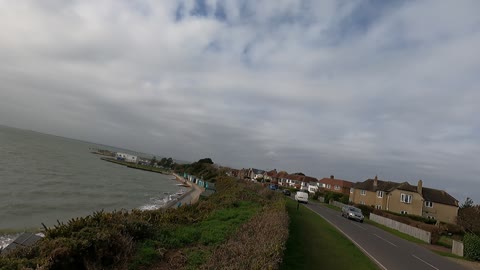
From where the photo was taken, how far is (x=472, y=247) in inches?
981

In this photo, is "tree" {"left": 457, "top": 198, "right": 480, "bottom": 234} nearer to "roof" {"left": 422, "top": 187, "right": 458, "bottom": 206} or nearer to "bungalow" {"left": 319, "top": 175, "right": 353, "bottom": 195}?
"roof" {"left": 422, "top": 187, "right": 458, "bottom": 206}

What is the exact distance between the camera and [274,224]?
13.0m

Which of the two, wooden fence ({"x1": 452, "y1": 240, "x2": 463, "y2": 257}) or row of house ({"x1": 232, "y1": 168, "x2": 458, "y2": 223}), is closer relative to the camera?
wooden fence ({"x1": 452, "y1": 240, "x2": 463, "y2": 257})

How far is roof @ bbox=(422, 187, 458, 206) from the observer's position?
57500mm

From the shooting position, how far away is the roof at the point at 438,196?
189ft

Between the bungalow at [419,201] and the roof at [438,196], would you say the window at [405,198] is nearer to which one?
the bungalow at [419,201]

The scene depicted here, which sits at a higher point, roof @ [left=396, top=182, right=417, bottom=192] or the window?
roof @ [left=396, top=182, right=417, bottom=192]

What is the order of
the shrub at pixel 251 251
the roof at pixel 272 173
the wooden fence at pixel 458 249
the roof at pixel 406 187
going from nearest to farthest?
1. the shrub at pixel 251 251
2. the wooden fence at pixel 458 249
3. the roof at pixel 406 187
4. the roof at pixel 272 173

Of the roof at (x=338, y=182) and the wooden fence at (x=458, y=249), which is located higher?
the roof at (x=338, y=182)

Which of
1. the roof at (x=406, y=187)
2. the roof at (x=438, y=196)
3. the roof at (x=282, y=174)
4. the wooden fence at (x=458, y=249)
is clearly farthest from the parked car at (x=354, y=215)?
the roof at (x=282, y=174)

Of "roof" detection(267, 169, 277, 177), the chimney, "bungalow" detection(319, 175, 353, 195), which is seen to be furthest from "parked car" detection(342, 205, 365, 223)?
"roof" detection(267, 169, 277, 177)

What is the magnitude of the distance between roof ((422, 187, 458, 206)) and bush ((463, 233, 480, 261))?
34841 millimetres

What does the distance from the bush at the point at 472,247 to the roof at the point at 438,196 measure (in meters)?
34.8

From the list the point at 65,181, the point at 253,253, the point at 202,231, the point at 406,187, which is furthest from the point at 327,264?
the point at 406,187
